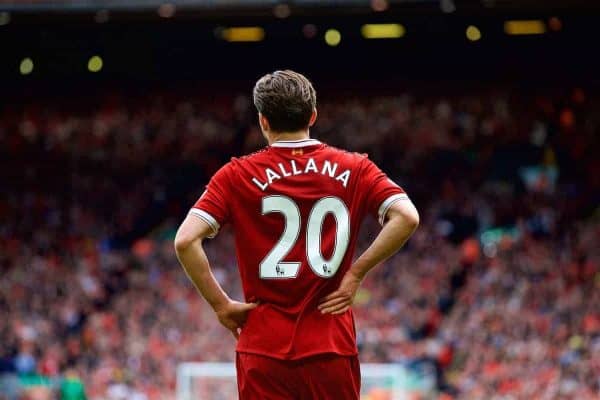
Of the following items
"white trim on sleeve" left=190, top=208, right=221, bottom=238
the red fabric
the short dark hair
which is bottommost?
the red fabric

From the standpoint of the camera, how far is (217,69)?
20703 millimetres

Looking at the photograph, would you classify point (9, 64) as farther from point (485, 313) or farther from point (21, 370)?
point (485, 313)

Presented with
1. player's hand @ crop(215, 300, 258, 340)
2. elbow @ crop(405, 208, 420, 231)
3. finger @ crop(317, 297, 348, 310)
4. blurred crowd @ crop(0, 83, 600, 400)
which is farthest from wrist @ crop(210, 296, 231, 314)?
blurred crowd @ crop(0, 83, 600, 400)

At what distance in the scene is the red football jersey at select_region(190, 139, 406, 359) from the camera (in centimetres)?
360

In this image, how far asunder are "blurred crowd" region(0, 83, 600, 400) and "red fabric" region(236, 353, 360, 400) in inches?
489

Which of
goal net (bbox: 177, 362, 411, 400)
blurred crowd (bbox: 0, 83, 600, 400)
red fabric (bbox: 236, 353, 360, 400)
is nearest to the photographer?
red fabric (bbox: 236, 353, 360, 400)

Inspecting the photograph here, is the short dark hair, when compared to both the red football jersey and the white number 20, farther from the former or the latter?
the white number 20

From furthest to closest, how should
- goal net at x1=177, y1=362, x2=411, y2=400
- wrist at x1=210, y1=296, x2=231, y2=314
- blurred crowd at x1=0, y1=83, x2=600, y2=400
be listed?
blurred crowd at x1=0, y1=83, x2=600, y2=400, goal net at x1=177, y1=362, x2=411, y2=400, wrist at x1=210, y1=296, x2=231, y2=314

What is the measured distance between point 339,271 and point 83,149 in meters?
17.6

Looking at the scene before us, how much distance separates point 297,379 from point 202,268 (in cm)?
51

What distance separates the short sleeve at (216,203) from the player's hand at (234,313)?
0.26 m

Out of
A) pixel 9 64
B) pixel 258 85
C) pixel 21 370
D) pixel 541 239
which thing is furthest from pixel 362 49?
pixel 258 85

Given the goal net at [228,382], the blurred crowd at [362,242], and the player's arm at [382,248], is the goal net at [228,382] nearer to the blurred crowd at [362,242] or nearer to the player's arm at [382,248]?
the blurred crowd at [362,242]

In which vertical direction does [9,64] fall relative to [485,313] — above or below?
above
